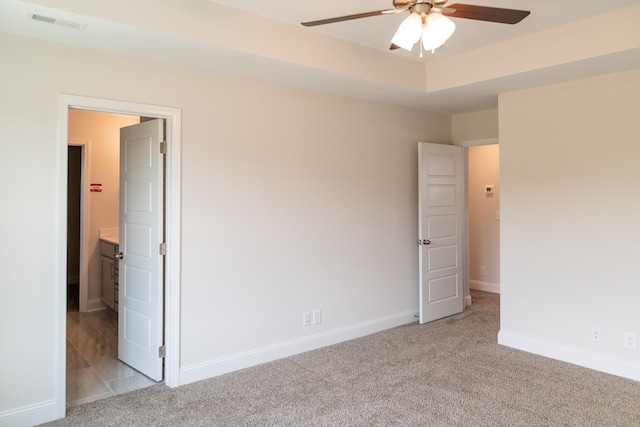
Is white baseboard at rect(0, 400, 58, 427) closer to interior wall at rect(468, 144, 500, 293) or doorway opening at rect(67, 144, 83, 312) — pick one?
doorway opening at rect(67, 144, 83, 312)

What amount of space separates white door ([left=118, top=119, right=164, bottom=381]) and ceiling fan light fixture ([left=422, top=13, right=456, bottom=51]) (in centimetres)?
212

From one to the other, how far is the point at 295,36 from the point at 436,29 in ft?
4.74

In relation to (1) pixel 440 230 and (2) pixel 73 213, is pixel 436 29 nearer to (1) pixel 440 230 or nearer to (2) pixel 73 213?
(1) pixel 440 230

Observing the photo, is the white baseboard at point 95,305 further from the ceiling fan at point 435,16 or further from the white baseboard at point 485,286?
the white baseboard at point 485,286

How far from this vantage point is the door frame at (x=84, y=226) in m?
5.51

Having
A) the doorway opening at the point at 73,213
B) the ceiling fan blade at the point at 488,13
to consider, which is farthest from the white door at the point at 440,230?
the doorway opening at the point at 73,213

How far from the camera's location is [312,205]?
13.8ft

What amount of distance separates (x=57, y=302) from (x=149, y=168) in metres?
1.18

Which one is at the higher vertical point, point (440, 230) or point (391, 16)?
point (391, 16)

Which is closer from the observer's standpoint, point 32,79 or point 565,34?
point 32,79

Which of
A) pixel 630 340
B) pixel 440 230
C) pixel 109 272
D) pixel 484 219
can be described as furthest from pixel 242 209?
pixel 484 219

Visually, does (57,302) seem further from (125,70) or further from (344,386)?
(344,386)

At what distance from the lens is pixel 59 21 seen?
2.54 metres

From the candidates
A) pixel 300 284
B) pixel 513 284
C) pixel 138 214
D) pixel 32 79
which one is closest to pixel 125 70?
pixel 32 79
